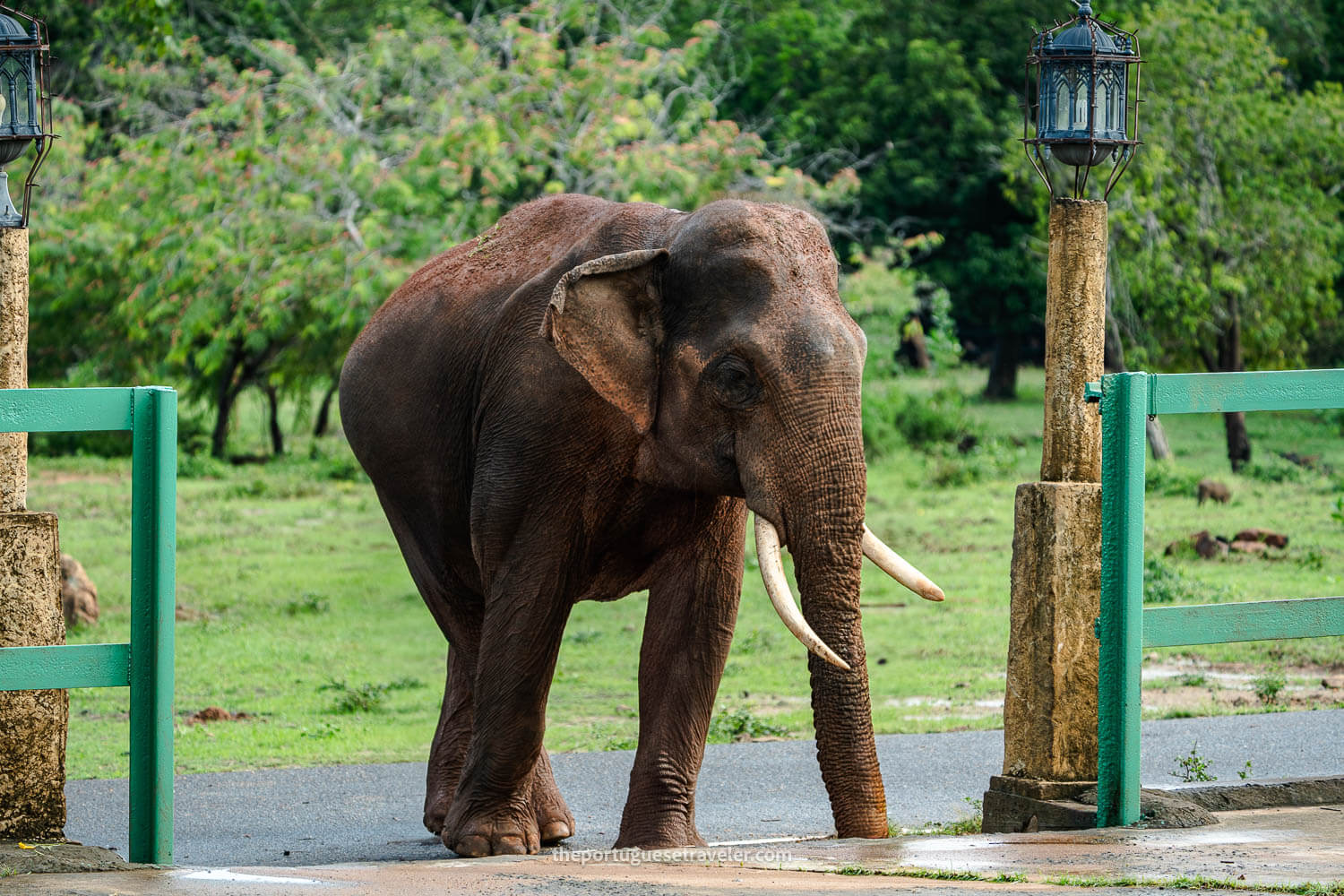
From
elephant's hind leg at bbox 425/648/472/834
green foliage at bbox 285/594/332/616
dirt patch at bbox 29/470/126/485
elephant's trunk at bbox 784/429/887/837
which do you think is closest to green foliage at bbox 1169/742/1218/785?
elephant's trunk at bbox 784/429/887/837

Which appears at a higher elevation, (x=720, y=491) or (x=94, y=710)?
(x=720, y=491)

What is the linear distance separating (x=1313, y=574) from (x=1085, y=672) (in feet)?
26.9

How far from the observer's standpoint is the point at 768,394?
611 centimetres

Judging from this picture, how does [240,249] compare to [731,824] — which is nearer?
[731,824]

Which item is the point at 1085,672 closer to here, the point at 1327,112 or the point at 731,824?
the point at 731,824

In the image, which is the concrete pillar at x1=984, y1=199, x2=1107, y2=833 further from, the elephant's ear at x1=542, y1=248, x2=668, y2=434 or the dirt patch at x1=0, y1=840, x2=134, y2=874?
the dirt patch at x1=0, y1=840, x2=134, y2=874

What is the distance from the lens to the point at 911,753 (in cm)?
913

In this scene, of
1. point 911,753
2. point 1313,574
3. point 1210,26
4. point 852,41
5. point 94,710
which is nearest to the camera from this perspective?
point 911,753

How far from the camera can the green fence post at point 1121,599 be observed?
588cm

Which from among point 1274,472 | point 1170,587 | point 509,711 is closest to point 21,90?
point 509,711

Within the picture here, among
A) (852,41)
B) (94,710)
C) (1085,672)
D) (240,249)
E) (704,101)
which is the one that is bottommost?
(94,710)

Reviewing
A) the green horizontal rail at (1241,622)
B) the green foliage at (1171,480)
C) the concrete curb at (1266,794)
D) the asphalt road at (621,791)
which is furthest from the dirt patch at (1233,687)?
the green foliage at (1171,480)

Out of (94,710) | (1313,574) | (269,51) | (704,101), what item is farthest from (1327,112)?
(94,710)

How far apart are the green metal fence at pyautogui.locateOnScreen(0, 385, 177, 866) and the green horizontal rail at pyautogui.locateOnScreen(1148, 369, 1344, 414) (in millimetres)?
3000
